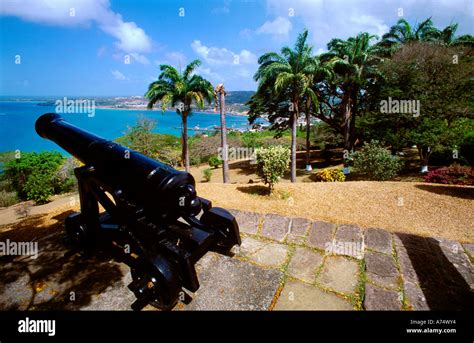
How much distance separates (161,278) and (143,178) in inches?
47.3

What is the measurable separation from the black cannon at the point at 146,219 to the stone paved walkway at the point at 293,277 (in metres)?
0.43

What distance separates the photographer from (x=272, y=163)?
9016 millimetres

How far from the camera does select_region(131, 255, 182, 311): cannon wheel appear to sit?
2730 millimetres

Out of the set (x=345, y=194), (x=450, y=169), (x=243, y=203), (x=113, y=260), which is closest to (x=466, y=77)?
(x=450, y=169)

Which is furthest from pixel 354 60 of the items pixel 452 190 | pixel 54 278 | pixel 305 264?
pixel 54 278

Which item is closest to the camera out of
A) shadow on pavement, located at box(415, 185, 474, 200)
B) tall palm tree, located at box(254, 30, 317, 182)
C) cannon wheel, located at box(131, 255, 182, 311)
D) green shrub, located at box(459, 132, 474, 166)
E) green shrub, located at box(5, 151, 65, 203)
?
cannon wheel, located at box(131, 255, 182, 311)

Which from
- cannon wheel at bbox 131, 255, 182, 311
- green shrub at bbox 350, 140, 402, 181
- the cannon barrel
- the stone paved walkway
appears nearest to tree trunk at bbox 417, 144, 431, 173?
green shrub at bbox 350, 140, 402, 181

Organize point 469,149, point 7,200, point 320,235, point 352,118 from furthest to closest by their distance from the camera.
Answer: point 352,118, point 7,200, point 469,149, point 320,235

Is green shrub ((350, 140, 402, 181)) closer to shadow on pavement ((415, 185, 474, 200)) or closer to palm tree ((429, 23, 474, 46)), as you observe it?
shadow on pavement ((415, 185, 474, 200))

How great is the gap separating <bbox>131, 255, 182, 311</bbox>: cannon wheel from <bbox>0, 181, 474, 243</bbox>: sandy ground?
14.7 feet

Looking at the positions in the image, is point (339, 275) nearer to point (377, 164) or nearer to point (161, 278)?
point (161, 278)

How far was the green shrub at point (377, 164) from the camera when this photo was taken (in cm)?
1186

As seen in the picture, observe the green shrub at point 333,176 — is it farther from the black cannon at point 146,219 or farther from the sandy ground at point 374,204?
the black cannon at point 146,219

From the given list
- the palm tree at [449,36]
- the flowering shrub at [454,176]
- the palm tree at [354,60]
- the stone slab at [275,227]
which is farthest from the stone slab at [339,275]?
the palm tree at [449,36]
